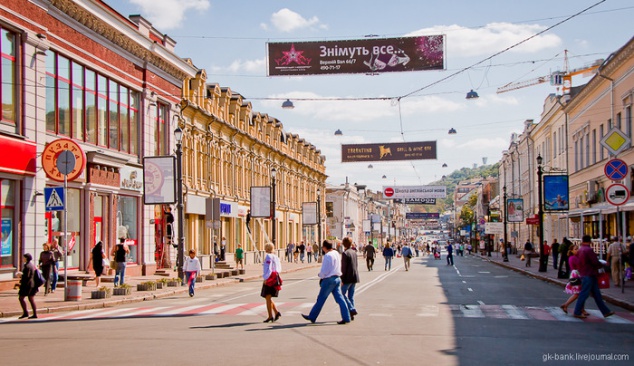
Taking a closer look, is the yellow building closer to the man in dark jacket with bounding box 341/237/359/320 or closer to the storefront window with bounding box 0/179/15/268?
the storefront window with bounding box 0/179/15/268

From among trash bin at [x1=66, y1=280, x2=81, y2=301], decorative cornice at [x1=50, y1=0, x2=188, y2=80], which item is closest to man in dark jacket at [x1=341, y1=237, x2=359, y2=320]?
trash bin at [x1=66, y1=280, x2=81, y2=301]

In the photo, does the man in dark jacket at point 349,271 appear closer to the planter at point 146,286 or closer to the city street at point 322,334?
the city street at point 322,334

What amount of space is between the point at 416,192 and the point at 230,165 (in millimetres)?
28970

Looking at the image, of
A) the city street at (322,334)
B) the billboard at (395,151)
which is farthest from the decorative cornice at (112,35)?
the city street at (322,334)

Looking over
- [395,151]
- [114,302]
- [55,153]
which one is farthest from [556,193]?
[55,153]

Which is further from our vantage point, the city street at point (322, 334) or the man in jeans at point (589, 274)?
the man in jeans at point (589, 274)

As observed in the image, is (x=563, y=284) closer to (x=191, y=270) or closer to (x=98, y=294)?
(x=191, y=270)

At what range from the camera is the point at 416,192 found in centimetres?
7638

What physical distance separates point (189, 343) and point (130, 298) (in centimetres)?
1107

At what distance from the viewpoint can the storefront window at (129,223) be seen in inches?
1316

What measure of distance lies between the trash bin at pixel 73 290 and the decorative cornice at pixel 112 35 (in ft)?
36.2

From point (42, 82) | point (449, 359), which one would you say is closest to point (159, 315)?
point (449, 359)

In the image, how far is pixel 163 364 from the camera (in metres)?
10.4

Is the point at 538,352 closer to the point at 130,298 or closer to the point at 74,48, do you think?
the point at 130,298
